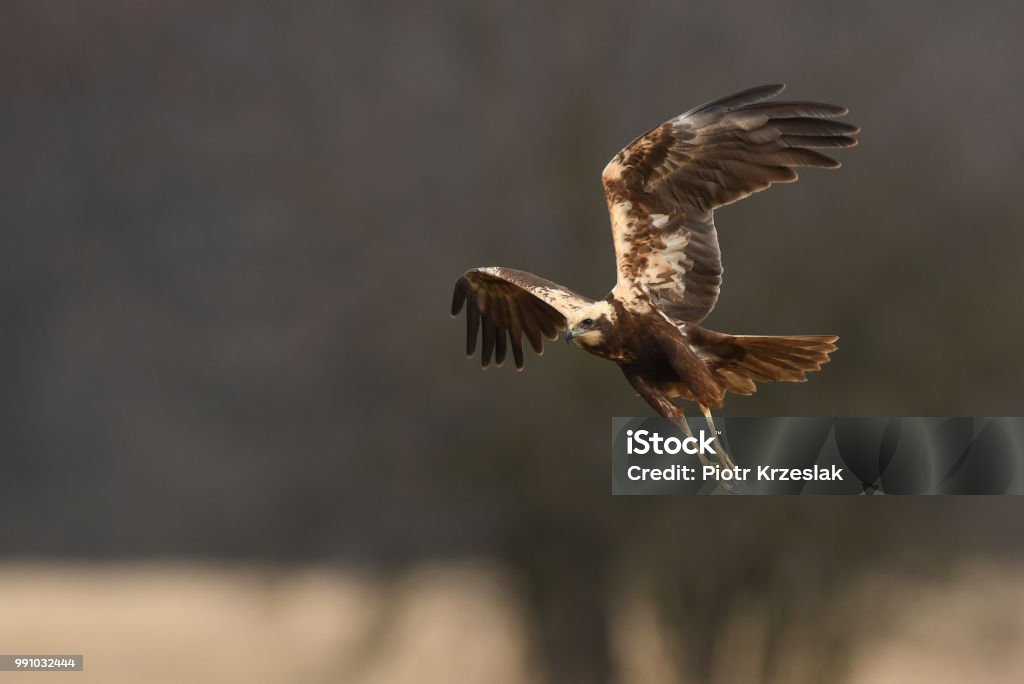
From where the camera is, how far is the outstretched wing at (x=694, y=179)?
4.14 feet

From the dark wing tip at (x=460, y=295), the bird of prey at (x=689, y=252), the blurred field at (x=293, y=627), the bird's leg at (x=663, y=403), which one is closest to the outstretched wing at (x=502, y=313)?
the dark wing tip at (x=460, y=295)

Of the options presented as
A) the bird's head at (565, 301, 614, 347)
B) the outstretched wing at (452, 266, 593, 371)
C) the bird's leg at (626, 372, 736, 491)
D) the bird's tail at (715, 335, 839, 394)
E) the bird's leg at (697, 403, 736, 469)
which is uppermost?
the outstretched wing at (452, 266, 593, 371)

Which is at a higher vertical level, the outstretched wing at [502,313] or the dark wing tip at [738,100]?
the dark wing tip at [738,100]

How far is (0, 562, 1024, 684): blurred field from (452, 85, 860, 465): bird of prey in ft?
6.22

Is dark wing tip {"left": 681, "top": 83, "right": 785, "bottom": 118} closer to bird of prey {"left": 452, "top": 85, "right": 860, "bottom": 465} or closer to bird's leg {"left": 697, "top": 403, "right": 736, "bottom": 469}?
bird of prey {"left": 452, "top": 85, "right": 860, "bottom": 465}

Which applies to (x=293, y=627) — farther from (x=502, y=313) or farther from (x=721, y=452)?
(x=721, y=452)

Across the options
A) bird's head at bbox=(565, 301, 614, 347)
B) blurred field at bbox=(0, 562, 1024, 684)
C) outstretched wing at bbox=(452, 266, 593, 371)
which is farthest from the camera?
blurred field at bbox=(0, 562, 1024, 684)

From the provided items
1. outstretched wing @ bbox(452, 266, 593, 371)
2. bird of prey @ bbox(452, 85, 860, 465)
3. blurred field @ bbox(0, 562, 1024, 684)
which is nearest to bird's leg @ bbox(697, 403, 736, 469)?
bird of prey @ bbox(452, 85, 860, 465)

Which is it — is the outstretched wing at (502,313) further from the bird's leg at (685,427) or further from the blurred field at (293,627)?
the blurred field at (293,627)

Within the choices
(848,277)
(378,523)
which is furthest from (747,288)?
(378,523)

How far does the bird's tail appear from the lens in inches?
46.5

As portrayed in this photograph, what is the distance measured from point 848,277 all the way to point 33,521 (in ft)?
7.21

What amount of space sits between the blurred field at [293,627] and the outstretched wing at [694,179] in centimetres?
192

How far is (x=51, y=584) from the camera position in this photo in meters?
3.08
